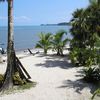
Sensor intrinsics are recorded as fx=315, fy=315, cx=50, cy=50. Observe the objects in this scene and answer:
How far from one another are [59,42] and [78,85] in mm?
11946

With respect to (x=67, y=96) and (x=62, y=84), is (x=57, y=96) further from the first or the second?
(x=62, y=84)

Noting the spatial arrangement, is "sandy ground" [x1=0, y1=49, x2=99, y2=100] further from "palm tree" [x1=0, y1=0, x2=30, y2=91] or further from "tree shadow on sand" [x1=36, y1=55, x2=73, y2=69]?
"palm tree" [x1=0, y1=0, x2=30, y2=91]

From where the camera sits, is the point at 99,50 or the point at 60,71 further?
the point at 60,71

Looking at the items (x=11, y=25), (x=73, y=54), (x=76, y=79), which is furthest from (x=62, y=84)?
(x=73, y=54)

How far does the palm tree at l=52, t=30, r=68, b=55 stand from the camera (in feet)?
89.8

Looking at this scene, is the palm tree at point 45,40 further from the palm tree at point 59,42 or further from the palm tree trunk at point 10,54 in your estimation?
the palm tree trunk at point 10,54

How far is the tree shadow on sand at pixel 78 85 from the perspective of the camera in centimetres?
1515

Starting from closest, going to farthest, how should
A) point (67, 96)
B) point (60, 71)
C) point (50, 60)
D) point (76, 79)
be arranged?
point (67, 96) < point (76, 79) < point (60, 71) < point (50, 60)

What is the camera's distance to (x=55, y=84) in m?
16.2

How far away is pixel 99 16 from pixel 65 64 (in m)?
4.11

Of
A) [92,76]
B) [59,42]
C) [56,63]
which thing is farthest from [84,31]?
[92,76]

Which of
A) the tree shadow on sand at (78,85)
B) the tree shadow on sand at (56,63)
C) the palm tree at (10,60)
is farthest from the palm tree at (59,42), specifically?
the palm tree at (10,60)

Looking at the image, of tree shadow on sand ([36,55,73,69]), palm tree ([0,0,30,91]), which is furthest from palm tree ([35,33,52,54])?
palm tree ([0,0,30,91])

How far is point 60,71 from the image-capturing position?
19.6m
